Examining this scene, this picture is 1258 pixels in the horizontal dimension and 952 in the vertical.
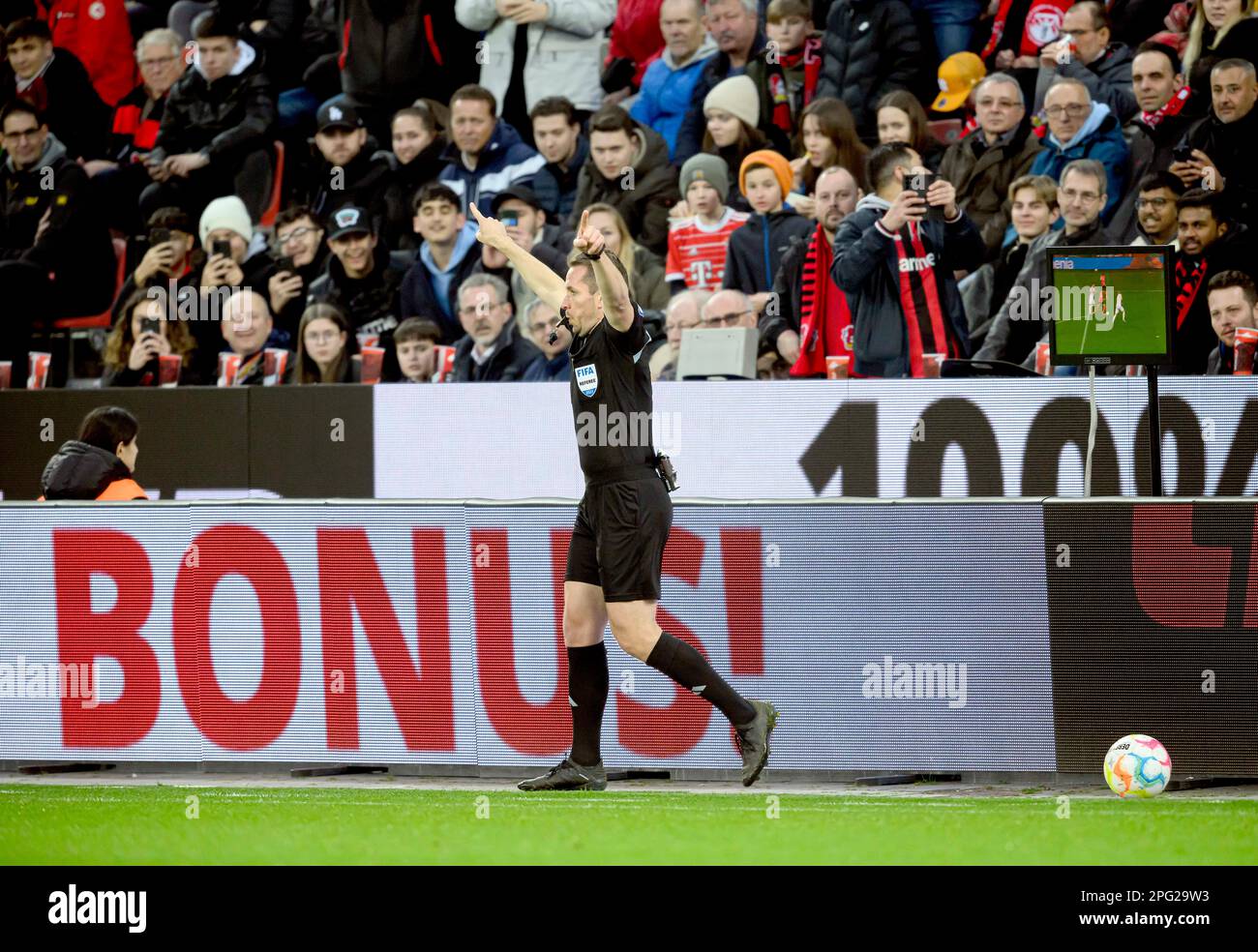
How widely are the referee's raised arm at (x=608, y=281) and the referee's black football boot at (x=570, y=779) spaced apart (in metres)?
1.82

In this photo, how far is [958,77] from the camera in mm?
13680

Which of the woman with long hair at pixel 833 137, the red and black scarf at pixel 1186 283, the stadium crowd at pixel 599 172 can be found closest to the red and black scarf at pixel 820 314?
the stadium crowd at pixel 599 172

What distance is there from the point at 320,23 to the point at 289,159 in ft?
4.47

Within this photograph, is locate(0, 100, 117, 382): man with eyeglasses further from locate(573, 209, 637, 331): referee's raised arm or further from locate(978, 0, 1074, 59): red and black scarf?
locate(573, 209, 637, 331): referee's raised arm

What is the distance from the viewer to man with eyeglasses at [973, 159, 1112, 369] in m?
11.9

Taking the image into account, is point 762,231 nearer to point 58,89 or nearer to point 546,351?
point 546,351

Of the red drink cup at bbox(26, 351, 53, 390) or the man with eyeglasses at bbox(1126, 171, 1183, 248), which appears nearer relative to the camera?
the man with eyeglasses at bbox(1126, 171, 1183, 248)

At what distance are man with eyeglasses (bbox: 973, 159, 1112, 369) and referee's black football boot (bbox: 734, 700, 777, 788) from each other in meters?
4.90

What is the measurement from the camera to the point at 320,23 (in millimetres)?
16859

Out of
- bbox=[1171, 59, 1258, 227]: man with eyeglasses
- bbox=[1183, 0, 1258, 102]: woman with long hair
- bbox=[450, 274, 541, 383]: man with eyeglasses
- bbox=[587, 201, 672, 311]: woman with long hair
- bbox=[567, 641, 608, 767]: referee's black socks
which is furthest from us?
bbox=[587, 201, 672, 311]: woman with long hair

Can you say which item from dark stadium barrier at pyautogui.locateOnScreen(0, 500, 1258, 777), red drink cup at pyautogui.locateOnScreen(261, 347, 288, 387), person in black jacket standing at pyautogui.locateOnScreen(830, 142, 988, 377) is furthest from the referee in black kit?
red drink cup at pyautogui.locateOnScreen(261, 347, 288, 387)

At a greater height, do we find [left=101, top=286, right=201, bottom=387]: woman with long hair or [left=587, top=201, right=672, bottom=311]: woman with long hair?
[left=587, top=201, right=672, bottom=311]: woman with long hair

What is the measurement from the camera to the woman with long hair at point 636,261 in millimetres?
13438

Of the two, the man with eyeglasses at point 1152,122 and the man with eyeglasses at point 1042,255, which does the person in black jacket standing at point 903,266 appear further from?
the man with eyeglasses at point 1152,122
